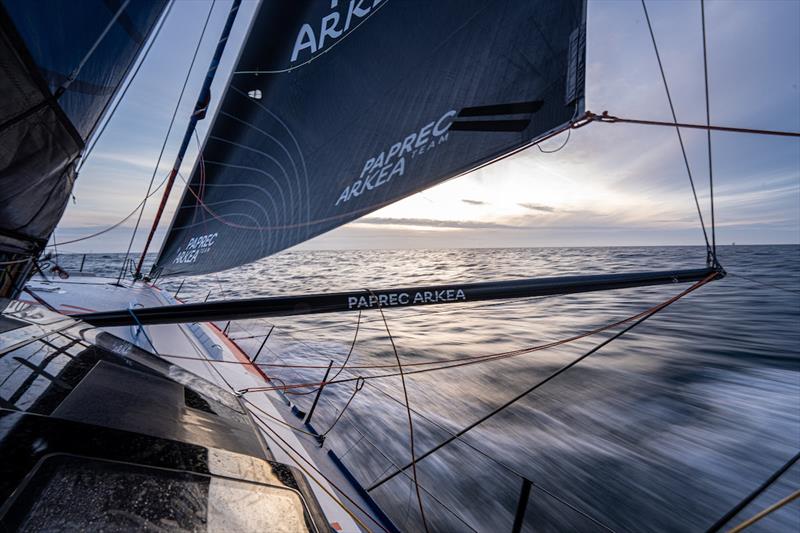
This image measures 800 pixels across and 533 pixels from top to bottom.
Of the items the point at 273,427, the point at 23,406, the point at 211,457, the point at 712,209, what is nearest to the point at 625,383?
the point at 712,209

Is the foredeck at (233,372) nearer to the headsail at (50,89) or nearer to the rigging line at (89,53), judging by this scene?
the headsail at (50,89)

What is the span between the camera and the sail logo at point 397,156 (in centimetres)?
239

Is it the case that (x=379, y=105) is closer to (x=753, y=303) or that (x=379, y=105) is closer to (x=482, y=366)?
(x=482, y=366)

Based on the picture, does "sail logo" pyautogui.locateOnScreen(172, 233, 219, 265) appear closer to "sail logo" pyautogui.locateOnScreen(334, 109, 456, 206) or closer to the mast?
the mast

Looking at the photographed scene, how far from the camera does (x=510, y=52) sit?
2.12 m

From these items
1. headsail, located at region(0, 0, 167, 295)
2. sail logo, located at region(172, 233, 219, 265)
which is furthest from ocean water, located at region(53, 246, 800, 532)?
headsail, located at region(0, 0, 167, 295)

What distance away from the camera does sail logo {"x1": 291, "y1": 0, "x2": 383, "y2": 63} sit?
2686 millimetres

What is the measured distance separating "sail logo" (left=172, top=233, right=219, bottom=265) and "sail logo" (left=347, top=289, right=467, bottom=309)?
347cm

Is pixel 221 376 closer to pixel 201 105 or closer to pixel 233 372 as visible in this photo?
pixel 233 372

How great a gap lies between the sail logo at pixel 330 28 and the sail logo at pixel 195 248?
262 cm

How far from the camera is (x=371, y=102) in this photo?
280 centimetres

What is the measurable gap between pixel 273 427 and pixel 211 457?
163 cm

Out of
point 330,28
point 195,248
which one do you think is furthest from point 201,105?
point 330,28

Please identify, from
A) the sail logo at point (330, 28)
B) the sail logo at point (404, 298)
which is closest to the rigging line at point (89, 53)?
the sail logo at point (330, 28)
